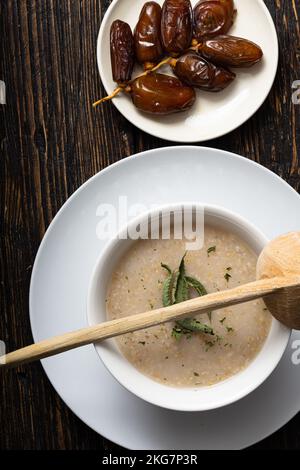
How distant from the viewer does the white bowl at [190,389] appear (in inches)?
49.3

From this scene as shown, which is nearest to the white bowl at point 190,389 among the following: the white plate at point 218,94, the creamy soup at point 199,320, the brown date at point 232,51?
the creamy soup at point 199,320

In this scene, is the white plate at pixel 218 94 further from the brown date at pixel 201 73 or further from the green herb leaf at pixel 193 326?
the green herb leaf at pixel 193 326

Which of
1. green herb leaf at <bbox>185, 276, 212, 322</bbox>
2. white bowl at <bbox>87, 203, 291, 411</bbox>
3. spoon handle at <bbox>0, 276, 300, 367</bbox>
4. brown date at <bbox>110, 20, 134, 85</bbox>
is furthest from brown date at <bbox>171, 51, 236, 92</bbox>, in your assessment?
spoon handle at <bbox>0, 276, 300, 367</bbox>

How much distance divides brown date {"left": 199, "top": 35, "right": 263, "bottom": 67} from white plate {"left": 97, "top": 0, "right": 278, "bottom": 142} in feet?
0.11

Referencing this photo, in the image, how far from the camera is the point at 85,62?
1.60 m

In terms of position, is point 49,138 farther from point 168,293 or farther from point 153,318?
point 153,318

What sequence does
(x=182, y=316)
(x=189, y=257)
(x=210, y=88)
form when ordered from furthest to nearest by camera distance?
(x=210, y=88), (x=189, y=257), (x=182, y=316)

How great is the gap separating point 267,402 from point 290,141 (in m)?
0.59

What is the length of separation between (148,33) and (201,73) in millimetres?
152

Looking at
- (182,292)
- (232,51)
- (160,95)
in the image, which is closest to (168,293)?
(182,292)

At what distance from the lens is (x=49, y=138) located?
160 centimetres
